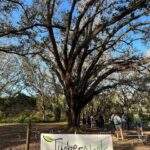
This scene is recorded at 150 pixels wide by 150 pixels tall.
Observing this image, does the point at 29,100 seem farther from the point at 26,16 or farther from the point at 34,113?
the point at 26,16

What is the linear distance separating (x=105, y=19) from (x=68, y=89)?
508 cm

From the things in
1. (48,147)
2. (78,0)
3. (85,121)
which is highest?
(78,0)

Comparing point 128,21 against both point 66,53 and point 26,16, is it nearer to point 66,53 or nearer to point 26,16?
point 66,53

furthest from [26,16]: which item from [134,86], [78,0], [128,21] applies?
[134,86]

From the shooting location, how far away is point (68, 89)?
22.7 m

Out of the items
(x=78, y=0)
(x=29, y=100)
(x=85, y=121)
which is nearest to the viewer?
(x=78, y=0)

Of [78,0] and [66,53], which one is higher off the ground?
[78,0]

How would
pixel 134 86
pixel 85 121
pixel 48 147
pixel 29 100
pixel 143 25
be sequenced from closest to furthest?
pixel 48 147 < pixel 143 25 < pixel 134 86 < pixel 85 121 < pixel 29 100

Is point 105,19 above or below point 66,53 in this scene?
above

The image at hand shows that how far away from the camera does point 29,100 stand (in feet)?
213

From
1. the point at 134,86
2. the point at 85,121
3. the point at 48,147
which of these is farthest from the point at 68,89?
the point at 85,121

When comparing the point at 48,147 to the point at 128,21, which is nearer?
the point at 48,147

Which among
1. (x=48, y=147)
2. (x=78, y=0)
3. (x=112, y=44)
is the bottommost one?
(x=48, y=147)

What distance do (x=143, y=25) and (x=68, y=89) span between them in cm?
687
